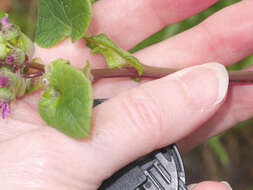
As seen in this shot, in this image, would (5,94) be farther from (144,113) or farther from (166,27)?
(166,27)

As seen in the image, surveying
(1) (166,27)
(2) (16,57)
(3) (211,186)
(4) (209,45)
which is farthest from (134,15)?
(3) (211,186)

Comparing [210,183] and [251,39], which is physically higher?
[251,39]

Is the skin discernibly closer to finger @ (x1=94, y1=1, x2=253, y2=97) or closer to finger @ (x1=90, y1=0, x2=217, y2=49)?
finger @ (x1=94, y1=1, x2=253, y2=97)

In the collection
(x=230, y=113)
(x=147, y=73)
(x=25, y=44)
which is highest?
(x=25, y=44)

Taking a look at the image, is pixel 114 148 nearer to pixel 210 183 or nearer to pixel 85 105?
pixel 85 105

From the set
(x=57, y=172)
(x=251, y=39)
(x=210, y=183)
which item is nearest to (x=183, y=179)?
(x=210, y=183)

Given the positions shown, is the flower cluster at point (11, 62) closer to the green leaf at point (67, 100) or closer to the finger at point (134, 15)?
the green leaf at point (67, 100)

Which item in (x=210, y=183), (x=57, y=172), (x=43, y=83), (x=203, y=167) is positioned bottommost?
(x=203, y=167)
